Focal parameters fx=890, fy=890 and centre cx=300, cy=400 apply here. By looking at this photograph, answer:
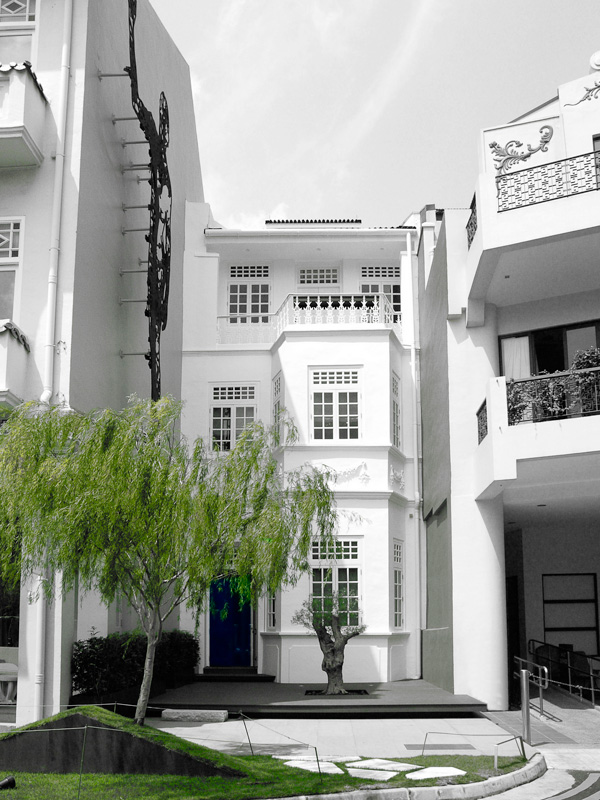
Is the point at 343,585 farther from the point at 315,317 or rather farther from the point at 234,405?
the point at 315,317

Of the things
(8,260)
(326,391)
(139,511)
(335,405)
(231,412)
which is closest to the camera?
(139,511)

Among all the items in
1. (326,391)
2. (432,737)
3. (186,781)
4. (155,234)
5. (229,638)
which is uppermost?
(155,234)

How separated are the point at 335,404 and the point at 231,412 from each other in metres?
3.13

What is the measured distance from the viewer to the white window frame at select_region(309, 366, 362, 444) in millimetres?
21188

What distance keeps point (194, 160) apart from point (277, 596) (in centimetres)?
1404

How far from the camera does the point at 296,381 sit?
21562mm

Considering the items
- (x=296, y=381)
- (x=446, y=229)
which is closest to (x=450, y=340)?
(x=446, y=229)

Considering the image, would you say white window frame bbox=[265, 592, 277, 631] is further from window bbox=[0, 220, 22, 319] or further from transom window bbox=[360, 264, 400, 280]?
transom window bbox=[360, 264, 400, 280]

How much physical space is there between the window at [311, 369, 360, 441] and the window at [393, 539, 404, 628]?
2872 mm

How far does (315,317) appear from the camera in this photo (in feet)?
73.0

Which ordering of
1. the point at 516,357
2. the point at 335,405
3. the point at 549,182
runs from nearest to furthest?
the point at 549,182, the point at 516,357, the point at 335,405

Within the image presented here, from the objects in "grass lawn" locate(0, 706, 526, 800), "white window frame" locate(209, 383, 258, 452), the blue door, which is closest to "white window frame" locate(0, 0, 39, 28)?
"white window frame" locate(209, 383, 258, 452)

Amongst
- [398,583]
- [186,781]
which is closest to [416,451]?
[398,583]

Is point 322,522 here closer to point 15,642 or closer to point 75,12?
point 15,642
